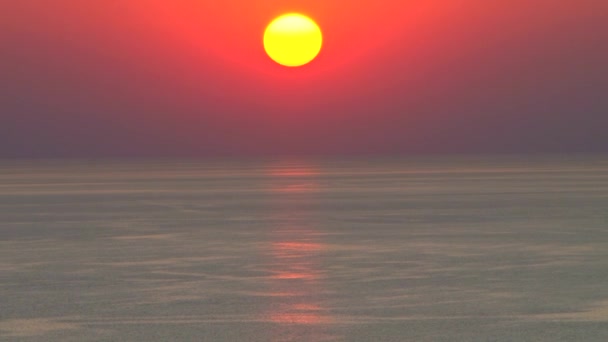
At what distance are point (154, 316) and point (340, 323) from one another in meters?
1.64

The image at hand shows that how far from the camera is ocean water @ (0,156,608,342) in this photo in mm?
10375

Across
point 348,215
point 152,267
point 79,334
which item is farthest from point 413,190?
point 79,334

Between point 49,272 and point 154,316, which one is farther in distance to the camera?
point 49,272

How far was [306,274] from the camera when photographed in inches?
574

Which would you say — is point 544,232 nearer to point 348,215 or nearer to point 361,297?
point 348,215

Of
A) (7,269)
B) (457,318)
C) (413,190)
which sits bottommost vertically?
(457,318)

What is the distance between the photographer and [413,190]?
40.8 meters

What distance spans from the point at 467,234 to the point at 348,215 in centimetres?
597

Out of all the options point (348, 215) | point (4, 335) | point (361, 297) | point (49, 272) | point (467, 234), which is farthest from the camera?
point (348, 215)

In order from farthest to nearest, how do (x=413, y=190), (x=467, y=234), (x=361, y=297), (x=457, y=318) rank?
(x=413, y=190)
(x=467, y=234)
(x=361, y=297)
(x=457, y=318)

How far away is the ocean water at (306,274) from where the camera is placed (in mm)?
10375

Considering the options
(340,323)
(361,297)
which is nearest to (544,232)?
(361,297)

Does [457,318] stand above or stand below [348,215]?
below

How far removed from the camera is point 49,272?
1491 centimetres
